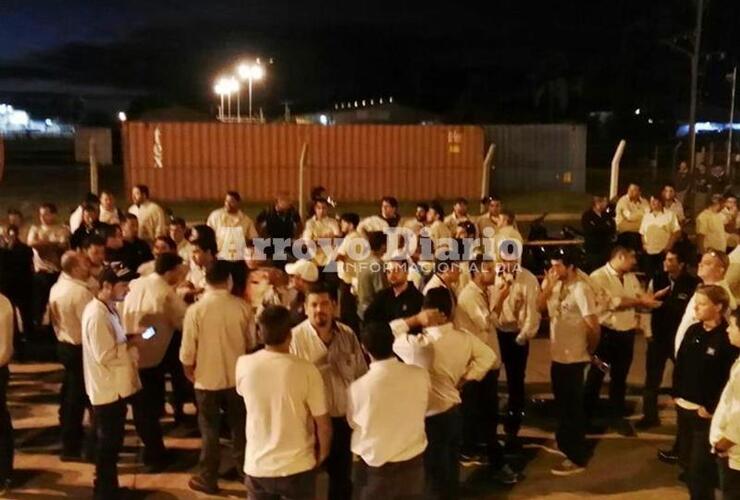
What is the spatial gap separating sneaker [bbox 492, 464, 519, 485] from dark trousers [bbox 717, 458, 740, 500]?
1.88 metres

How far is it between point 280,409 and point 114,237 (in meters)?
4.54

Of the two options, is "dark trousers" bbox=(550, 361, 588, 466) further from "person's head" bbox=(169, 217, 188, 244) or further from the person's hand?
"person's head" bbox=(169, 217, 188, 244)

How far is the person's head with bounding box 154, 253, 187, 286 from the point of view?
6.42 meters

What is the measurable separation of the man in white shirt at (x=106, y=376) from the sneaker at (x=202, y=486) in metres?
0.59

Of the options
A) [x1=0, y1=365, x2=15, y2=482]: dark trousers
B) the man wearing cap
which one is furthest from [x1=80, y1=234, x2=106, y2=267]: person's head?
the man wearing cap

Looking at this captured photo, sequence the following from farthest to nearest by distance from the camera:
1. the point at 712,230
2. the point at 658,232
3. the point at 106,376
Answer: the point at 712,230, the point at 658,232, the point at 106,376

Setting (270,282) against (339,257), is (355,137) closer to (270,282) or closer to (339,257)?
(339,257)

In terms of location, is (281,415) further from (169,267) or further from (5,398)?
(5,398)

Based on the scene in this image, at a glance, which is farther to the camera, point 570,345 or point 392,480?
point 570,345

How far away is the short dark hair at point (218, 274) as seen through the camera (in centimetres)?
564

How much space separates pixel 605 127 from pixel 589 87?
15.8 feet

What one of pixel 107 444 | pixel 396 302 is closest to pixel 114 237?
pixel 107 444

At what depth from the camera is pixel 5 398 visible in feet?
19.7

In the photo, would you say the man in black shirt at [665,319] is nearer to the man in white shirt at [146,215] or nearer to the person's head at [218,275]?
the person's head at [218,275]
